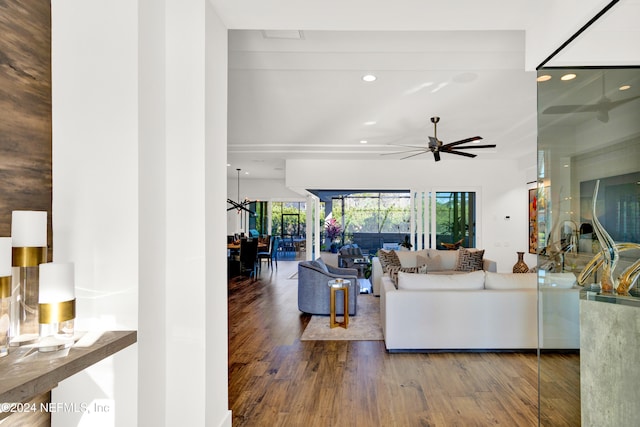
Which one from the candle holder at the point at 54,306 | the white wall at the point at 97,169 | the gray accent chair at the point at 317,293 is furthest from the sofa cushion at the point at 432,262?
the candle holder at the point at 54,306

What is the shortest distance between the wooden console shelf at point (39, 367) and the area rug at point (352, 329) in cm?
289

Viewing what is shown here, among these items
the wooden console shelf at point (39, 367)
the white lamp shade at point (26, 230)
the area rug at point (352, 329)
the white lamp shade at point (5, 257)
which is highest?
the white lamp shade at point (26, 230)

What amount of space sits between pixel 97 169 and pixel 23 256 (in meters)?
0.48

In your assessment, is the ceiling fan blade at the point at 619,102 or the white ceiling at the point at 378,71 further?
the white ceiling at the point at 378,71

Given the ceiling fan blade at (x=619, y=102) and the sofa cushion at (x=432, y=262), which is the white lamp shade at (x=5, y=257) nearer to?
the ceiling fan blade at (x=619, y=102)

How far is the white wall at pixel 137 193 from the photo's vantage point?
156 centimetres

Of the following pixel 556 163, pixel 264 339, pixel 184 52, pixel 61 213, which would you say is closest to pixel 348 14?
pixel 184 52

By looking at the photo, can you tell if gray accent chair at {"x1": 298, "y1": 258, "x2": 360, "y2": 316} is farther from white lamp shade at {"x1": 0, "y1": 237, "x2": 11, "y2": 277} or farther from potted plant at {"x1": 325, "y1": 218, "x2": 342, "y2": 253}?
potted plant at {"x1": 325, "y1": 218, "x2": 342, "y2": 253}

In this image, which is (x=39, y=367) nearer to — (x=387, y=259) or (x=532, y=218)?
(x=387, y=259)

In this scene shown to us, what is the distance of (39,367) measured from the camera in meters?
1.12

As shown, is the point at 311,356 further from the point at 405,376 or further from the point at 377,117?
the point at 377,117

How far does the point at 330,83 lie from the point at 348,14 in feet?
5.30

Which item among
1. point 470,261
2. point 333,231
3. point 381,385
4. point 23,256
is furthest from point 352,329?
point 333,231

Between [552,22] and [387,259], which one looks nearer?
[552,22]
